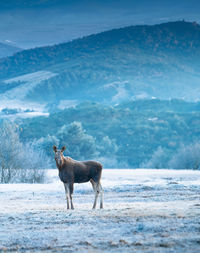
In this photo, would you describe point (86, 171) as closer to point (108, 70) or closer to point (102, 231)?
point (102, 231)

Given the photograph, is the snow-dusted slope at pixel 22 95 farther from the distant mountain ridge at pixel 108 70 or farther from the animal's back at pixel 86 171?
the animal's back at pixel 86 171

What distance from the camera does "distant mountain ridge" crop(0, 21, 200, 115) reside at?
15575cm

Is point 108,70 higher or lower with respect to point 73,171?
higher

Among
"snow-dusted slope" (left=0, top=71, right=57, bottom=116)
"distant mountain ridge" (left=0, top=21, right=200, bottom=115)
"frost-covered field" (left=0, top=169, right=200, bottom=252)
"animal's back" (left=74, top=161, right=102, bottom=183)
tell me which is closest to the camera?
"frost-covered field" (left=0, top=169, right=200, bottom=252)

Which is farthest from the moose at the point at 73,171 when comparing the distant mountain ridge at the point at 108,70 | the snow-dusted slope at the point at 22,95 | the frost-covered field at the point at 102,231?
the distant mountain ridge at the point at 108,70

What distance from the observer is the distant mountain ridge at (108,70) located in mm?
155750

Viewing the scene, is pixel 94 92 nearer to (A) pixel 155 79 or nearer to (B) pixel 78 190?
(A) pixel 155 79

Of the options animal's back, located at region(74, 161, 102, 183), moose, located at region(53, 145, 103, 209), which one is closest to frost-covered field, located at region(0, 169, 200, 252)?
moose, located at region(53, 145, 103, 209)

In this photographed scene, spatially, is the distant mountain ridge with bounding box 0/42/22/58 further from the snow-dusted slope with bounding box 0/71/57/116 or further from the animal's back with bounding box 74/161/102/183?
the animal's back with bounding box 74/161/102/183

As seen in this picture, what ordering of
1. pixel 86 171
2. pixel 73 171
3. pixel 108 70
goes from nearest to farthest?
pixel 73 171 → pixel 86 171 → pixel 108 70

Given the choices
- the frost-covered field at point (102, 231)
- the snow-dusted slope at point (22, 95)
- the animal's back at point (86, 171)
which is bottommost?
the frost-covered field at point (102, 231)

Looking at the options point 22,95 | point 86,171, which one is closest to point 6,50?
point 22,95

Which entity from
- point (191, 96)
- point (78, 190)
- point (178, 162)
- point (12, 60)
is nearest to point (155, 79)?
point (191, 96)

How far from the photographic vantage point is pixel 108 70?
541 ft
